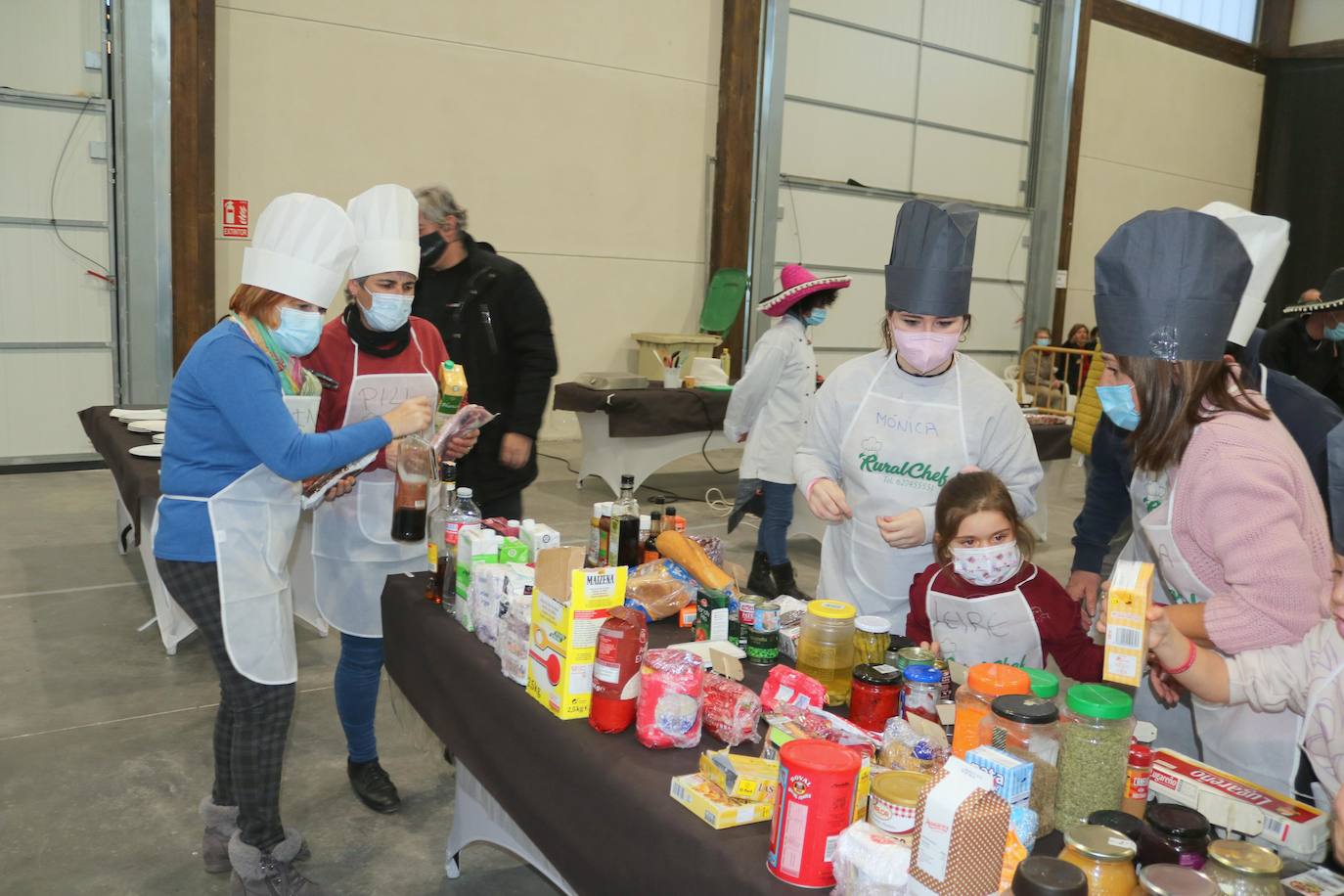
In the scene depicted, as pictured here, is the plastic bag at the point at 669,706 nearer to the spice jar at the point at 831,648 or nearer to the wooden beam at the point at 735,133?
the spice jar at the point at 831,648

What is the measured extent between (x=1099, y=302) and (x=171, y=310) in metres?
7.19

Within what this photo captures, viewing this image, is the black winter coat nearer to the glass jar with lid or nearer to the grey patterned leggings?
the grey patterned leggings

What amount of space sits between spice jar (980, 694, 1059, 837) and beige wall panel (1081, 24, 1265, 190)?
13141mm

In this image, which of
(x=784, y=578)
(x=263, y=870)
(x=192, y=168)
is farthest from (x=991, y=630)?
(x=192, y=168)

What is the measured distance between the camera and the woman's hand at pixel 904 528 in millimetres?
2357

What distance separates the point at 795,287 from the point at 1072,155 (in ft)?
30.9

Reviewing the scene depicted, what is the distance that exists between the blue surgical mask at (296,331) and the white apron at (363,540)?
0.41 meters

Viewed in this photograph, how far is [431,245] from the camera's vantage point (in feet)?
10.7

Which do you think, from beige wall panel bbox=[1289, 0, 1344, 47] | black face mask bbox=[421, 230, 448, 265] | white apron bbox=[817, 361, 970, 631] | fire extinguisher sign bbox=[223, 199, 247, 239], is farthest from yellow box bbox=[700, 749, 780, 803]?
beige wall panel bbox=[1289, 0, 1344, 47]

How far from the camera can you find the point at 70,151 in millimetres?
7285

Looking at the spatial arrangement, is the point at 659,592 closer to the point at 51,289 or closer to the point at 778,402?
the point at 778,402

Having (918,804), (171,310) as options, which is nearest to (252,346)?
(918,804)

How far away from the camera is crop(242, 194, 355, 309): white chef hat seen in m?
2.35

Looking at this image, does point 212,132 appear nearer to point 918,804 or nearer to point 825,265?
point 825,265
